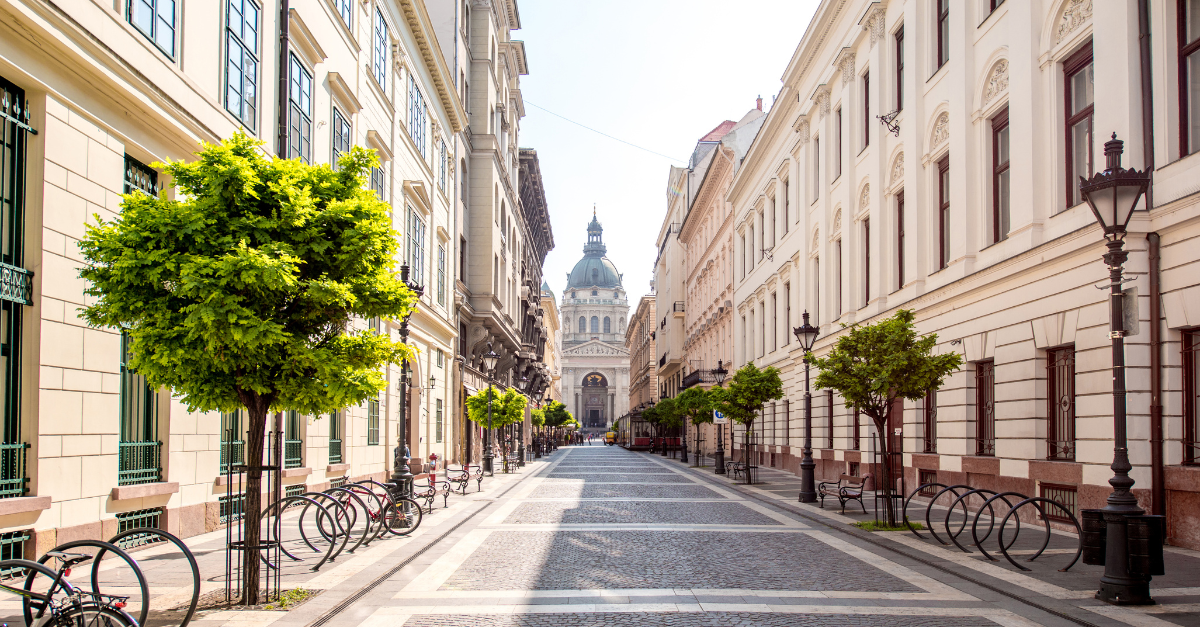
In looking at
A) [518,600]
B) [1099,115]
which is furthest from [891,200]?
[518,600]

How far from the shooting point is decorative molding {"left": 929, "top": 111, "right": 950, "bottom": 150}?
20.5 m

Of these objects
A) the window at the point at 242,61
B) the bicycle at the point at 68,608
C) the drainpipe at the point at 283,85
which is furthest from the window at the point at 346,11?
the bicycle at the point at 68,608

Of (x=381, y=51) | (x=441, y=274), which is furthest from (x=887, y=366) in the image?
(x=441, y=274)

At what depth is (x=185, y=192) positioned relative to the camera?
8633 millimetres

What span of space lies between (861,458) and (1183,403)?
13108 millimetres

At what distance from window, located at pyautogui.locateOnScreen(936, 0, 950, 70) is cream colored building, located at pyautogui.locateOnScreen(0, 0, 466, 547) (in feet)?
44.1

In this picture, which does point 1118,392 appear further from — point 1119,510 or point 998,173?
point 998,173

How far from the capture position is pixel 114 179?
11.6 meters

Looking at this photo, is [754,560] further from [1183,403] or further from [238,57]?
[238,57]

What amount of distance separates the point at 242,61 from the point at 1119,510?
14.4 meters

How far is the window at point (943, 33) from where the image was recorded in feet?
68.5

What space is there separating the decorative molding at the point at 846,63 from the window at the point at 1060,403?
45.0ft

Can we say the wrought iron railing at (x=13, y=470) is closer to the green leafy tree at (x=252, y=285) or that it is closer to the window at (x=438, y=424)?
the green leafy tree at (x=252, y=285)

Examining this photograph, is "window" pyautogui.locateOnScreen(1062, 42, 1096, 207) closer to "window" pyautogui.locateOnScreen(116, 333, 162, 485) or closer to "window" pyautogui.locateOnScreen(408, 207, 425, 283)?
"window" pyautogui.locateOnScreen(116, 333, 162, 485)
